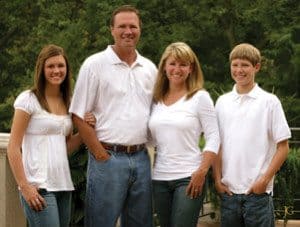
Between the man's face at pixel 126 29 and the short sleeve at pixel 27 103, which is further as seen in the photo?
the man's face at pixel 126 29

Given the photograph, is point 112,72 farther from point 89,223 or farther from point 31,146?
point 89,223

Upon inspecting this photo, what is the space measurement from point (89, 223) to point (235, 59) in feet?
4.69

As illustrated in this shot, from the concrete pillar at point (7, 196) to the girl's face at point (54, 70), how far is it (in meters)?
0.93

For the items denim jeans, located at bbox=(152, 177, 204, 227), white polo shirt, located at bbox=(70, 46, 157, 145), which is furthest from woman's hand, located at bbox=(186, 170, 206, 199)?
white polo shirt, located at bbox=(70, 46, 157, 145)

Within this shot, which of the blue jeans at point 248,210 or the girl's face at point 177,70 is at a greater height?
the girl's face at point 177,70

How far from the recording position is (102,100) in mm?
4363

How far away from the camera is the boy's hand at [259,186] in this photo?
4.17 metres

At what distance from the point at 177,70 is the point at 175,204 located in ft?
2.77

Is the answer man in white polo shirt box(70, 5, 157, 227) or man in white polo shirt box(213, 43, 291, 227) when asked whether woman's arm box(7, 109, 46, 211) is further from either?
man in white polo shirt box(213, 43, 291, 227)

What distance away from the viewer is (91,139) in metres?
4.34

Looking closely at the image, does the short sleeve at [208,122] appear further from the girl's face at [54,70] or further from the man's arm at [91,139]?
the girl's face at [54,70]

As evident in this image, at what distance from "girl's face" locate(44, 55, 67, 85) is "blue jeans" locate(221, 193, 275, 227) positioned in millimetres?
1292

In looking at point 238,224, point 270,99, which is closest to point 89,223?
point 238,224

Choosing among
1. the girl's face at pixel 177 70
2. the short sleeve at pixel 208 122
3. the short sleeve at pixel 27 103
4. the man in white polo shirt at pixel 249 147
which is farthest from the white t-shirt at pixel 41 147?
the man in white polo shirt at pixel 249 147
